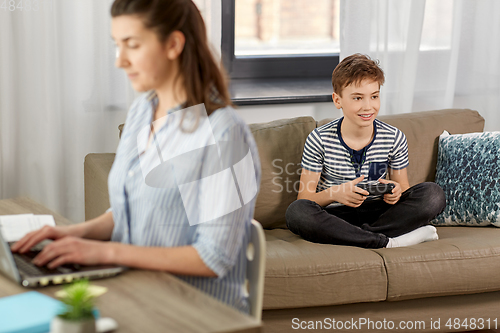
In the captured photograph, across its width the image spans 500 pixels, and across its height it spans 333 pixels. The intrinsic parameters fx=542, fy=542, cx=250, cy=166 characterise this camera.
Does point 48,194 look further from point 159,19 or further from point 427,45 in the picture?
point 427,45

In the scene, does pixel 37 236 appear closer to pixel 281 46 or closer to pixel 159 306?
Result: pixel 159 306

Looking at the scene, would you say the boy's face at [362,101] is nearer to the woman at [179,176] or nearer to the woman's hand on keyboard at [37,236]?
the woman at [179,176]

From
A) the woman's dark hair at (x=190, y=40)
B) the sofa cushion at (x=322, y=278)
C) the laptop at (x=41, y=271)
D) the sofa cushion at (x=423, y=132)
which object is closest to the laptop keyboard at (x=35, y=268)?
the laptop at (x=41, y=271)

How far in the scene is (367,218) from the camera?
206 centimetres

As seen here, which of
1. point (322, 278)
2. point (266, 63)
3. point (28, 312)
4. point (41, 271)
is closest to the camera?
point (28, 312)

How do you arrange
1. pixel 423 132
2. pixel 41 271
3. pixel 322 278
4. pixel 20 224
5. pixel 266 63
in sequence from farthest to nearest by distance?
pixel 266 63, pixel 423 132, pixel 322 278, pixel 20 224, pixel 41 271

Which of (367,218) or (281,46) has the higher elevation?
(281,46)

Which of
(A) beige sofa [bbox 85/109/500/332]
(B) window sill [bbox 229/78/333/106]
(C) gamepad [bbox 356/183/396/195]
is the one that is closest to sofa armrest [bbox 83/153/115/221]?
(A) beige sofa [bbox 85/109/500/332]

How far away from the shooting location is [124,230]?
100 centimetres

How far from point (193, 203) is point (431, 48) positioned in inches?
87.6

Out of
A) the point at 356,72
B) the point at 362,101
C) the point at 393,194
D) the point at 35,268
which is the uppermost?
the point at 356,72

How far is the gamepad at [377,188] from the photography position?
2.00 metres

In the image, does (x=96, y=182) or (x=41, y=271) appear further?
(x=96, y=182)

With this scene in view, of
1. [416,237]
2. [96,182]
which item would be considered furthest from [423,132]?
[96,182]
